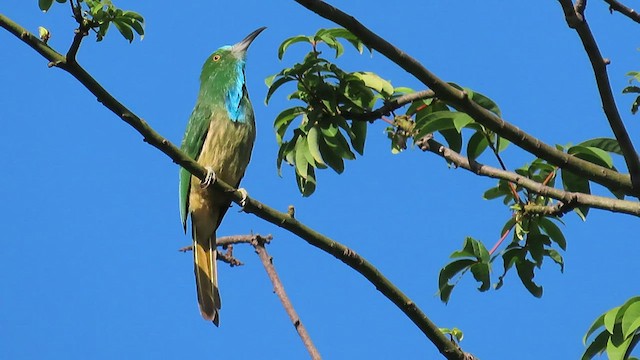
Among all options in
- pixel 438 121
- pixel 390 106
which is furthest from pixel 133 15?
pixel 438 121

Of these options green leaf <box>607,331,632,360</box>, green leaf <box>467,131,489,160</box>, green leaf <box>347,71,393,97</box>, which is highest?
green leaf <box>347,71,393,97</box>

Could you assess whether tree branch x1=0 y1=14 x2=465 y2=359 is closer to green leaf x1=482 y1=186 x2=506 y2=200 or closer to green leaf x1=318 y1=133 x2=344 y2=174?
→ green leaf x1=318 y1=133 x2=344 y2=174

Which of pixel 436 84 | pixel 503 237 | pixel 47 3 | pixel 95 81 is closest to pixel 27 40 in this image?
pixel 95 81

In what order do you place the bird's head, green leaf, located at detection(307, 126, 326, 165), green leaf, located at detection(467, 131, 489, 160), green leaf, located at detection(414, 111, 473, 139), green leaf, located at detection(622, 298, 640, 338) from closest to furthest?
green leaf, located at detection(622, 298, 640, 338) → green leaf, located at detection(414, 111, 473, 139) → green leaf, located at detection(467, 131, 489, 160) → green leaf, located at detection(307, 126, 326, 165) → the bird's head

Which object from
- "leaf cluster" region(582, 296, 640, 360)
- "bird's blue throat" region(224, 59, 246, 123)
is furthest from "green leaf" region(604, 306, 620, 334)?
"bird's blue throat" region(224, 59, 246, 123)

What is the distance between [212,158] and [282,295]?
88.6 inches

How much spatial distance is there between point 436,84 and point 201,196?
2.90 m

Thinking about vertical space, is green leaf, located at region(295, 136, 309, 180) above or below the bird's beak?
below

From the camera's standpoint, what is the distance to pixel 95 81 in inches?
101

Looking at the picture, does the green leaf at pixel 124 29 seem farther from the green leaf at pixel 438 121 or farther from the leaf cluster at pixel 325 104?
the green leaf at pixel 438 121

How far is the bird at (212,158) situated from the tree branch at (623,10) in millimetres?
2752

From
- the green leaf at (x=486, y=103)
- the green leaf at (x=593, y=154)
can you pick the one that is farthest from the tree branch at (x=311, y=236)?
the green leaf at (x=593, y=154)

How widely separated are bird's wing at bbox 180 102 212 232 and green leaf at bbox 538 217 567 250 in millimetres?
2522

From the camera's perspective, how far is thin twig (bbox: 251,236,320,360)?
2862 mm
